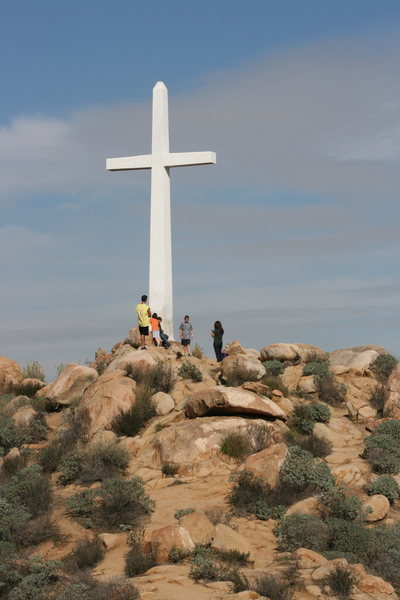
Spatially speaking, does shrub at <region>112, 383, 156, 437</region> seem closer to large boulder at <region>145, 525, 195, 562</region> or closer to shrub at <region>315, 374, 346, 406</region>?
shrub at <region>315, 374, 346, 406</region>

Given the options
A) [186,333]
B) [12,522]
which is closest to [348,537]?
[12,522]

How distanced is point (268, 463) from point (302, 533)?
2.82 meters

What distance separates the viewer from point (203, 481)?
1680 centimetres

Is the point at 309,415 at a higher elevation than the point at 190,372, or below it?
below

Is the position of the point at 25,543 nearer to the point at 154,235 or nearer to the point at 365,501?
the point at 365,501

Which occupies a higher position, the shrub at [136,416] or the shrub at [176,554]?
the shrub at [136,416]

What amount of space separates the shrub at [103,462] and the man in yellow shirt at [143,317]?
7.62 m

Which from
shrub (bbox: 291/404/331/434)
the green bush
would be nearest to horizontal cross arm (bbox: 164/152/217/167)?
shrub (bbox: 291/404/331/434)

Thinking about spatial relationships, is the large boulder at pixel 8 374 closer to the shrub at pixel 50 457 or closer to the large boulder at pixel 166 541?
the shrub at pixel 50 457

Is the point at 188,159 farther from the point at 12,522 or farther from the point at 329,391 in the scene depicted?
the point at 12,522

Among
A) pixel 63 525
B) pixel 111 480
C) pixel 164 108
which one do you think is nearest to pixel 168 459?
pixel 111 480

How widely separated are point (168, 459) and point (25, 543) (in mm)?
4339

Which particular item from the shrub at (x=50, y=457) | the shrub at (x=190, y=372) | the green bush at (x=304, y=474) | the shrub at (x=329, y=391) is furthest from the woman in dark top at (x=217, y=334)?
the green bush at (x=304, y=474)

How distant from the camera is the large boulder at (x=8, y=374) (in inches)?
1022
